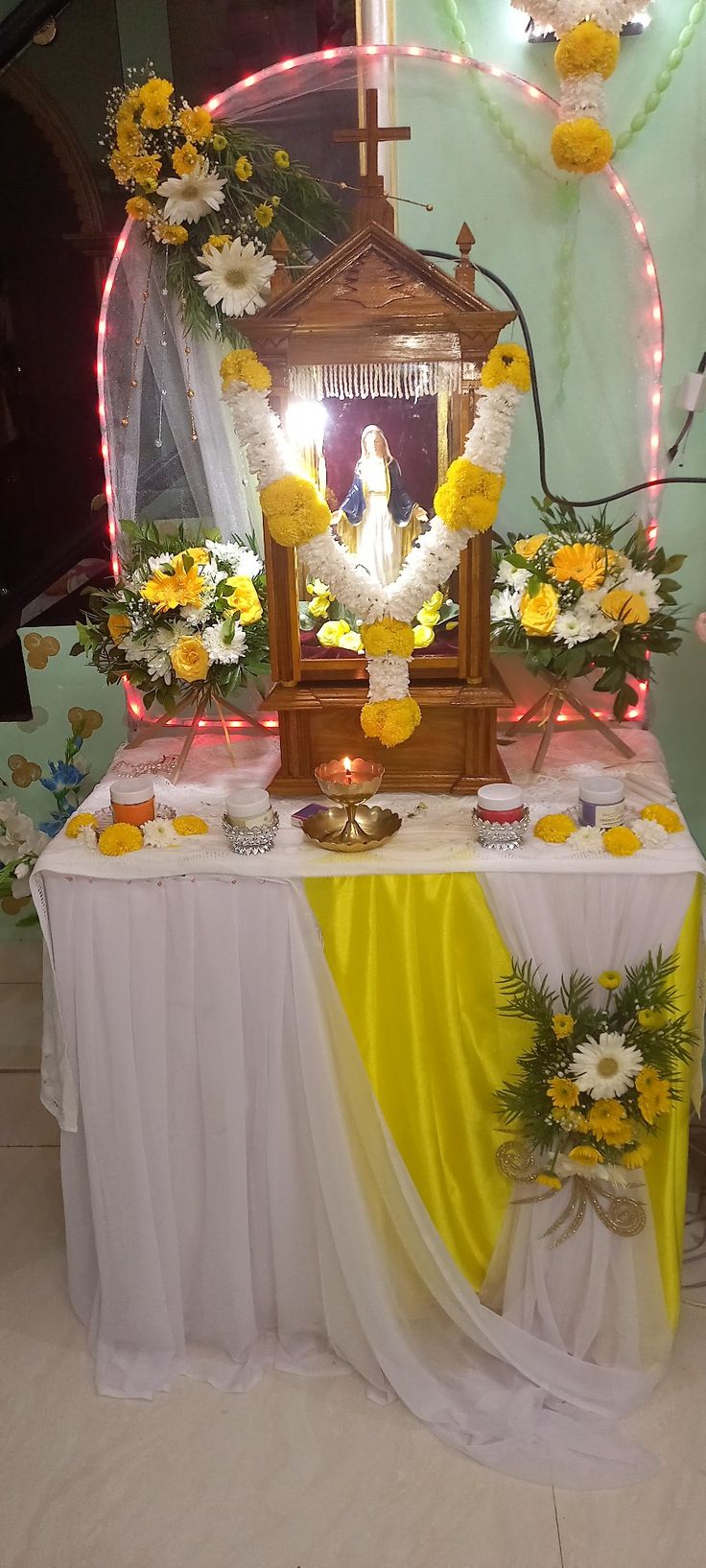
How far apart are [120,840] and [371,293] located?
106 cm

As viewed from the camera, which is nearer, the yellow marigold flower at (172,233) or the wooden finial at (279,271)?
the wooden finial at (279,271)

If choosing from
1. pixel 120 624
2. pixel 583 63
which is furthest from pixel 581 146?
pixel 120 624

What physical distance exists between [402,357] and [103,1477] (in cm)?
205

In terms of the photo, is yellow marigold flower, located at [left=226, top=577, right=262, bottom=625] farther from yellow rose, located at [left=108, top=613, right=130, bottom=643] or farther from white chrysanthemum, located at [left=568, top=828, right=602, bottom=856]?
white chrysanthemum, located at [left=568, top=828, right=602, bottom=856]

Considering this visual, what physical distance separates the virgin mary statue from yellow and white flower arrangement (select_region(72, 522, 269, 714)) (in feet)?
1.05

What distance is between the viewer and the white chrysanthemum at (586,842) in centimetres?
212

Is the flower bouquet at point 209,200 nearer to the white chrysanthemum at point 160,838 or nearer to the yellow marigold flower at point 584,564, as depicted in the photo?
the yellow marigold flower at point 584,564

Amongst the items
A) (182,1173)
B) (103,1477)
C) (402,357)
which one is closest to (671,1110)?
(182,1173)

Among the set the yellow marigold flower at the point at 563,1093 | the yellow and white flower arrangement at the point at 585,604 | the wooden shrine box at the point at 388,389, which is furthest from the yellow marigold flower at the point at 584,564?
the yellow marigold flower at the point at 563,1093

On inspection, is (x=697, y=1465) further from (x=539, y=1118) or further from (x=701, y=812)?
(x=701, y=812)

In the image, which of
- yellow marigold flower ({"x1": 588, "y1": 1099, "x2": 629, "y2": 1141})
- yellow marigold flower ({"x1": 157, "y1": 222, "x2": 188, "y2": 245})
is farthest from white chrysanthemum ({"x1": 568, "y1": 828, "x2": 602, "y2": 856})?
yellow marigold flower ({"x1": 157, "y1": 222, "x2": 188, "y2": 245})

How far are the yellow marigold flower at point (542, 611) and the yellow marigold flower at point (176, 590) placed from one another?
25.7 inches

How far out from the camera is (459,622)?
2277mm

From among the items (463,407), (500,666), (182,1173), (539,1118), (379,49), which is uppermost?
(379,49)
